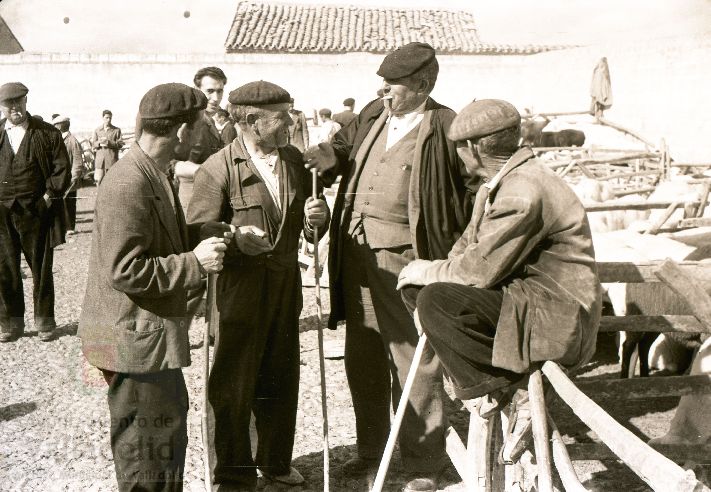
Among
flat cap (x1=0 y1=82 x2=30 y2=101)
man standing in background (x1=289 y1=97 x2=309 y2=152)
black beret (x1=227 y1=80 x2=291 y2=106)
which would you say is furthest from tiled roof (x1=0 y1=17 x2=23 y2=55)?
man standing in background (x1=289 y1=97 x2=309 y2=152)

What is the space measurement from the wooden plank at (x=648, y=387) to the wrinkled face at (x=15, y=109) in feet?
18.8

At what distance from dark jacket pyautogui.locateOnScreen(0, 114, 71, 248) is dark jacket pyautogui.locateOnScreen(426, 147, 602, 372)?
546cm

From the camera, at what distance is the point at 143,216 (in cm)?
295

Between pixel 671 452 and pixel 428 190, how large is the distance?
1717mm

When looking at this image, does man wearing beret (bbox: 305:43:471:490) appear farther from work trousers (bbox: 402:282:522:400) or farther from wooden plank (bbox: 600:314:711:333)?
work trousers (bbox: 402:282:522:400)

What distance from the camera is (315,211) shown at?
3.95 m

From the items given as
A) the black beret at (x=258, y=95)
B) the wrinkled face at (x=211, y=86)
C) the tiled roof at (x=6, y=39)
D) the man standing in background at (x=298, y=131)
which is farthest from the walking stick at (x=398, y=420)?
the man standing in background at (x=298, y=131)

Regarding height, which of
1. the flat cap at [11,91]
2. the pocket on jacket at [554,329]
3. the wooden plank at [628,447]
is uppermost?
the flat cap at [11,91]

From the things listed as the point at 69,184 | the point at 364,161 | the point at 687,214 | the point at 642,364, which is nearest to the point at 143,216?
the point at 364,161

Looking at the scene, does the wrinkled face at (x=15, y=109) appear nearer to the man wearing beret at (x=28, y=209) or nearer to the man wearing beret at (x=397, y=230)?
the man wearing beret at (x=28, y=209)

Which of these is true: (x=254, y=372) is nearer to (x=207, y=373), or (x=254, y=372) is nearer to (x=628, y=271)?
(x=207, y=373)

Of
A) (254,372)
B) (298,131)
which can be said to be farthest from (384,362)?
(298,131)

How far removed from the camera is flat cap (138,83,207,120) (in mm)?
3014

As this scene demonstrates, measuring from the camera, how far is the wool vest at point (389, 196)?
409 centimetres
